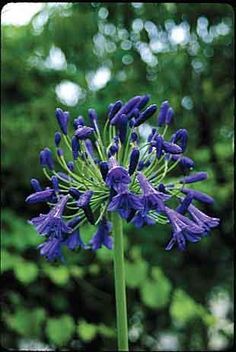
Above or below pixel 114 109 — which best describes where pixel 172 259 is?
below

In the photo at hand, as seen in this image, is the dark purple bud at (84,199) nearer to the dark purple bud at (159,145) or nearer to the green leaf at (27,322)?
the dark purple bud at (159,145)

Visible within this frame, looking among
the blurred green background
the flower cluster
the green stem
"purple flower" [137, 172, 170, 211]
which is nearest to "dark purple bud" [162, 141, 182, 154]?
the flower cluster

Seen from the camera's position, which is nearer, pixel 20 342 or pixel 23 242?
pixel 23 242

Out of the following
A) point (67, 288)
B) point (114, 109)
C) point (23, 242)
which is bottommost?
point (67, 288)

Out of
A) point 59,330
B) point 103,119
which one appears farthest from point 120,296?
point 103,119

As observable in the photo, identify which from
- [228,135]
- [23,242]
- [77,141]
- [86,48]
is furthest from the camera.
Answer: [228,135]

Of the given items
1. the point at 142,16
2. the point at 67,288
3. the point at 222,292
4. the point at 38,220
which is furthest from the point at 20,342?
the point at 38,220

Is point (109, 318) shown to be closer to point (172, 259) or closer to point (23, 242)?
point (172, 259)
